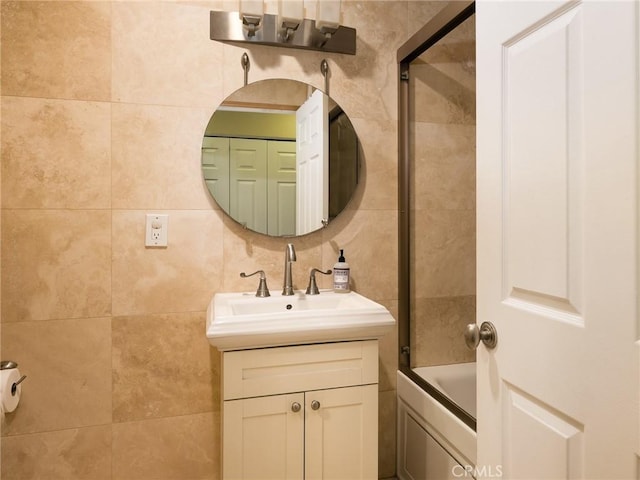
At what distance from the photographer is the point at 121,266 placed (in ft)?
5.19

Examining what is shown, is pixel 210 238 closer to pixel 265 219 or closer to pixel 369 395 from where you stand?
pixel 265 219

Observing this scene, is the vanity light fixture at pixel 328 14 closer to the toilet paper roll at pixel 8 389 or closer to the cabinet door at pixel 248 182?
the cabinet door at pixel 248 182

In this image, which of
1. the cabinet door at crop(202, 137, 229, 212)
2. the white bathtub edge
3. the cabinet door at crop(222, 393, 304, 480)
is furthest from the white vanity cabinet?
the cabinet door at crop(202, 137, 229, 212)

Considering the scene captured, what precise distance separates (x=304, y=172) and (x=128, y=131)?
0.70m

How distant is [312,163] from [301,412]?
98 cm

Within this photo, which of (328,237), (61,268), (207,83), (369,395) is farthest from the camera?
(328,237)

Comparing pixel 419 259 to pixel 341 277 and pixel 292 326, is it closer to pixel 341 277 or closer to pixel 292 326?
pixel 341 277

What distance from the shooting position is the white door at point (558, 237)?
701mm

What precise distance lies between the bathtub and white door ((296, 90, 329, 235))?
80 cm

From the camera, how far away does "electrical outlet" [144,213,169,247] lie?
160 cm

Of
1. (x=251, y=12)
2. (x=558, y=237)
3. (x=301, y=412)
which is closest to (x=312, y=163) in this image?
(x=251, y=12)

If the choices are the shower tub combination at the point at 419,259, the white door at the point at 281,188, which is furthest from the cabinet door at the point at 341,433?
the white door at the point at 281,188

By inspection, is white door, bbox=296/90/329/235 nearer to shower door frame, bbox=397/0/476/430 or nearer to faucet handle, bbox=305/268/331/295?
faucet handle, bbox=305/268/331/295

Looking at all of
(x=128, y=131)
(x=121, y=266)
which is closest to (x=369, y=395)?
(x=121, y=266)
